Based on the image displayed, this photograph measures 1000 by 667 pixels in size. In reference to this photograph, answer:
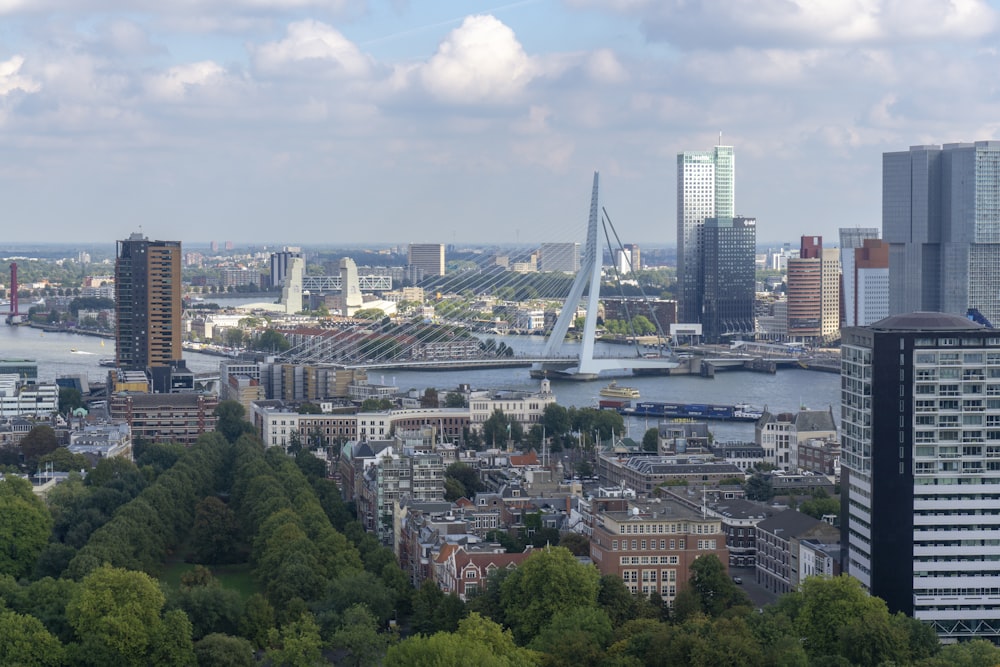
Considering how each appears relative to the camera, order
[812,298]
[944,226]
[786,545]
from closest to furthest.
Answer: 1. [786,545]
2. [944,226]
3. [812,298]

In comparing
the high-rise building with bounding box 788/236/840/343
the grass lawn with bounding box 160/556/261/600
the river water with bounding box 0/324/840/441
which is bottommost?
the grass lawn with bounding box 160/556/261/600

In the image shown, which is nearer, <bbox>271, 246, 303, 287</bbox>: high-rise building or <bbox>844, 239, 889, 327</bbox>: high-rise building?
<bbox>844, 239, 889, 327</bbox>: high-rise building

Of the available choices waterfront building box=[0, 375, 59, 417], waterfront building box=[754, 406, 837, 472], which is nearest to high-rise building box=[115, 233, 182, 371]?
waterfront building box=[0, 375, 59, 417]

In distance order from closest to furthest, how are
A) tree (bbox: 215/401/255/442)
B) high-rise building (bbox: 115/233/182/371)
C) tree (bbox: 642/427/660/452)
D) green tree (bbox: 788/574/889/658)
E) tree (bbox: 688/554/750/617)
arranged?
green tree (bbox: 788/574/889/658) → tree (bbox: 688/554/750/617) → tree (bbox: 642/427/660/452) → tree (bbox: 215/401/255/442) → high-rise building (bbox: 115/233/182/371)

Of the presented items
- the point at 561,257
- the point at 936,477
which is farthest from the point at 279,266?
the point at 936,477

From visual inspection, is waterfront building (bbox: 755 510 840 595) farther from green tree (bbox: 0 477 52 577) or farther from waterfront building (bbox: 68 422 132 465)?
waterfront building (bbox: 68 422 132 465)

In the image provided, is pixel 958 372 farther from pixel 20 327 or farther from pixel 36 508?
pixel 20 327

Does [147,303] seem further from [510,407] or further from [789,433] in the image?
[789,433]

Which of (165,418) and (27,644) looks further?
(165,418)
